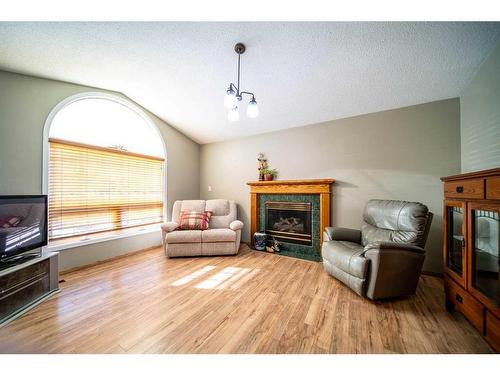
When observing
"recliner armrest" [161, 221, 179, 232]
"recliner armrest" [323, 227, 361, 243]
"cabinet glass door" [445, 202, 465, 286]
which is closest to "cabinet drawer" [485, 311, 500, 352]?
"cabinet glass door" [445, 202, 465, 286]

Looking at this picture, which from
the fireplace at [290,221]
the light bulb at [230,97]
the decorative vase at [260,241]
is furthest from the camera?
the decorative vase at [260,241]

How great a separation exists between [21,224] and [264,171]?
10.3 ft

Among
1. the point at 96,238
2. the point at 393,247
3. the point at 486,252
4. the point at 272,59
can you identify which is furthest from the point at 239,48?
the point at 96,238

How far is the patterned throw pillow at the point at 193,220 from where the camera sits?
3.20 metres

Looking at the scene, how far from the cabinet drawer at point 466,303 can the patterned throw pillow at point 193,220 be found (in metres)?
3.04

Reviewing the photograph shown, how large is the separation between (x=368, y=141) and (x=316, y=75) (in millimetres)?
1335

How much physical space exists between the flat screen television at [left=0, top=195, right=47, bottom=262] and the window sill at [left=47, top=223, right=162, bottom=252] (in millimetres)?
417

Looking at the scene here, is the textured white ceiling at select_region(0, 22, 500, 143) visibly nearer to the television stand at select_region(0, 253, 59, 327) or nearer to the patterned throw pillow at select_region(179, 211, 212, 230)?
the patterned throw pillow at select_region(179, 211, 212, 230)

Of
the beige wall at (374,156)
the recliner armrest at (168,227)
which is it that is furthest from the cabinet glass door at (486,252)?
the recliner armrest at (168,227)

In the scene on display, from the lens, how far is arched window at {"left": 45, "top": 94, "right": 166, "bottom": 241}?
241cm

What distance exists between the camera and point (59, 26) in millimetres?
1615

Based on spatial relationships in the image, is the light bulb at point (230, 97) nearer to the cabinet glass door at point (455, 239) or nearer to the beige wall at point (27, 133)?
the cabinet glass door at point (455, 239)

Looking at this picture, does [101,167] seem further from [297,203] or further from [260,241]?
[297,203]
